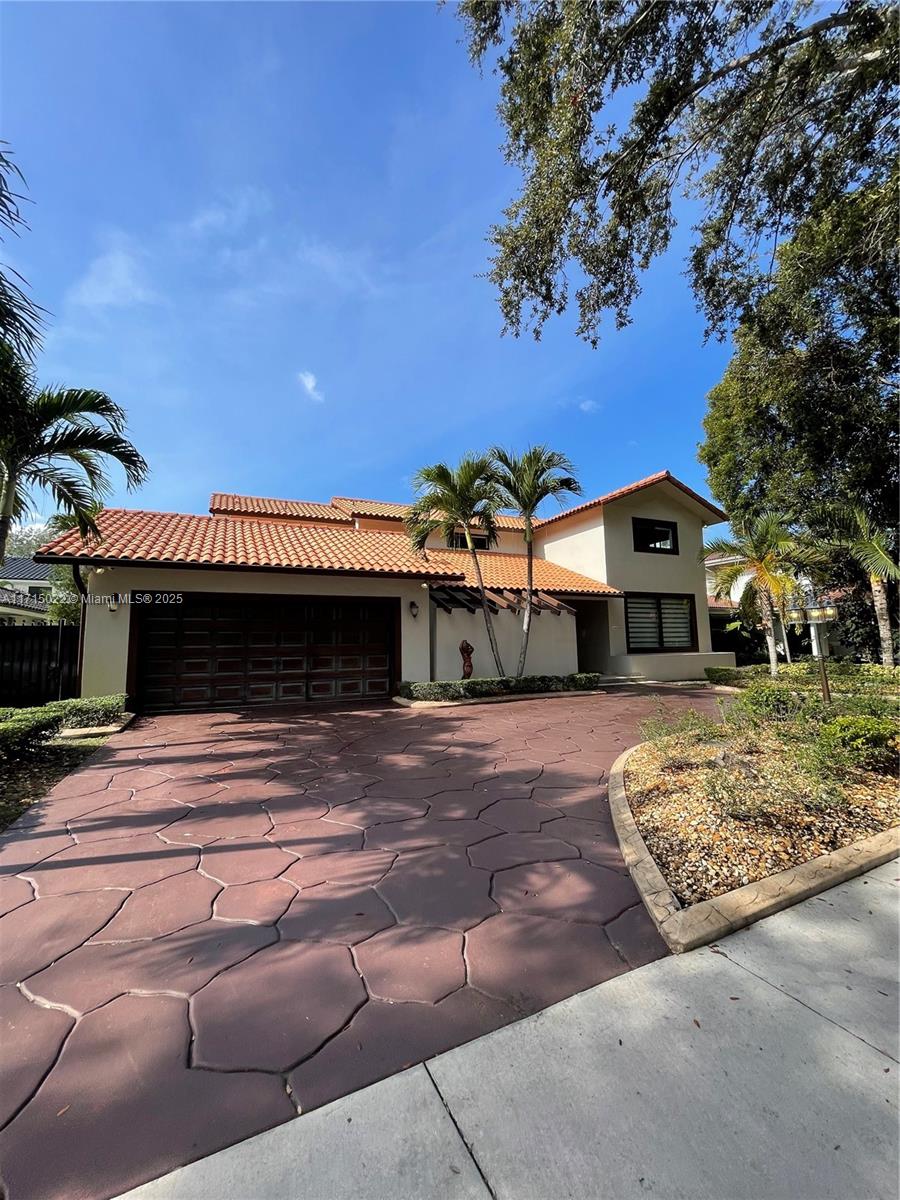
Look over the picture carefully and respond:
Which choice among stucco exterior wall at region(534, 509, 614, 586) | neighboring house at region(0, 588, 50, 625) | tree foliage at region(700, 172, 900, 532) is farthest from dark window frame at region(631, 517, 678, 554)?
neighboring house at region(0, 588, 50, 625)

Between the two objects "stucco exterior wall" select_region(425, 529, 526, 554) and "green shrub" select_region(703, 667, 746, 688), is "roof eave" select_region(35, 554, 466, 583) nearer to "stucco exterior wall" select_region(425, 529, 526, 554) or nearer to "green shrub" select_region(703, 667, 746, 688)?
"stucco exterior wall" select_region(425, 529, 526, 554)

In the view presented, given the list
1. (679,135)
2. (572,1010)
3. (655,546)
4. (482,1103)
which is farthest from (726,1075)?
(655,546)

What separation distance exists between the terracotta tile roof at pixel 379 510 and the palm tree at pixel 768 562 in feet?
26.2

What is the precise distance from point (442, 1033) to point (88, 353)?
9790 millimetres

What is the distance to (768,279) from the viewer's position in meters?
9.66

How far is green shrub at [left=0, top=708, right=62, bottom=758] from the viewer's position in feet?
19.5

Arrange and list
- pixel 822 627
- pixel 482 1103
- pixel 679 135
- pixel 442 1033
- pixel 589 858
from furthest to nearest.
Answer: pixel 822 627, pixel 679 135, pixel 589 858, pixel 442 1033, pixel 482 1103

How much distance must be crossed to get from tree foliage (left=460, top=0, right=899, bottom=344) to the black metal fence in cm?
1161

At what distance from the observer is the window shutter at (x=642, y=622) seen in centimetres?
1723

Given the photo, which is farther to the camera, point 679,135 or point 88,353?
point 88,353

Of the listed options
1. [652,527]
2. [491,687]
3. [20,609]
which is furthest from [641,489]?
[20,609]

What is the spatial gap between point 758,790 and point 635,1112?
11.0 ft

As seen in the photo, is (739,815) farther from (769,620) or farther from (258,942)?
(769,620)

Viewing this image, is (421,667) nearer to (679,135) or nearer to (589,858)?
(589,858)
